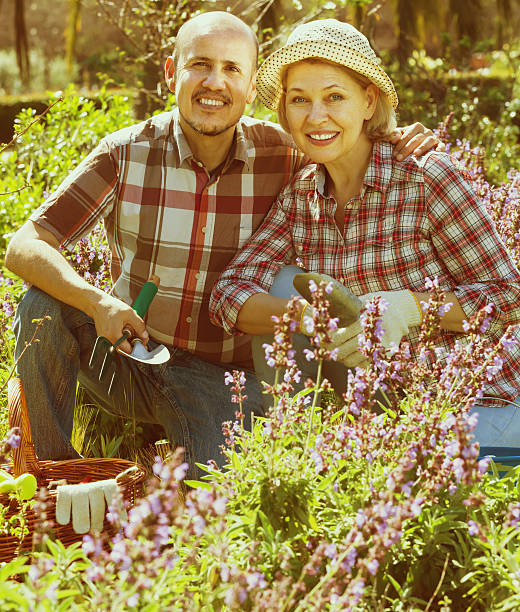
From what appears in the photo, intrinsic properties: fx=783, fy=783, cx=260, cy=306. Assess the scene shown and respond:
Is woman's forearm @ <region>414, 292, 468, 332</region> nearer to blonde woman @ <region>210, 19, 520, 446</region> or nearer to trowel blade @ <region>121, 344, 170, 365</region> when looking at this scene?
blonde woman @ <region>210, 19, 520, 446</region>

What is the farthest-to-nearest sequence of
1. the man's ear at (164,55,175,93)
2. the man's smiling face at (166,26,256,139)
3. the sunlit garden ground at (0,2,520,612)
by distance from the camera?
the man's ear at (164,55,175,93) → the man's smiling face at (166,26,256,139) → the sunlit garden ground at (0,2,520,612)

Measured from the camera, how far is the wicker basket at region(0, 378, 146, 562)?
249cm

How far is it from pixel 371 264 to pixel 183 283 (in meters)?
0.87

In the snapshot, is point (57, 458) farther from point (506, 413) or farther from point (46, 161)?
point (46, 161)


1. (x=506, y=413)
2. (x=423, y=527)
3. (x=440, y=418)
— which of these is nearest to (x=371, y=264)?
(x=506, y=413)

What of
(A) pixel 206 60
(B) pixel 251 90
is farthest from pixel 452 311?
(A) pixel 206 60

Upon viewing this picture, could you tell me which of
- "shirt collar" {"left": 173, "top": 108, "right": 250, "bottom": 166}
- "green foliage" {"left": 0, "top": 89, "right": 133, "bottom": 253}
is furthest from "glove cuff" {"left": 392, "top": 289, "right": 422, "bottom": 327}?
"green foliage" {"left": 0, "top": 89, "right": 133, "bottom": 253}

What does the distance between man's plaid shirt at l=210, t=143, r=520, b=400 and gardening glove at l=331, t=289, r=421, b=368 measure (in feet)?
0.70

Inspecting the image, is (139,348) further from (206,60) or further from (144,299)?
(206,60)

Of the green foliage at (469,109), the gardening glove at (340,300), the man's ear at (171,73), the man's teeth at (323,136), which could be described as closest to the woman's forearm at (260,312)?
the gardening glove at (340,300)

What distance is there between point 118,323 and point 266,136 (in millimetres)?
1240

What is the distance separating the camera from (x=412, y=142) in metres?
3.12

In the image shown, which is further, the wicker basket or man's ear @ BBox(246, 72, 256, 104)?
man's ear @ BBox(246, 72, 256, 104)

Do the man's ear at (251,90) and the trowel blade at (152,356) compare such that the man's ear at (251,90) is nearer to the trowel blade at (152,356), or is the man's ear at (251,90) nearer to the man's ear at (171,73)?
the man's ear at (171,73)
